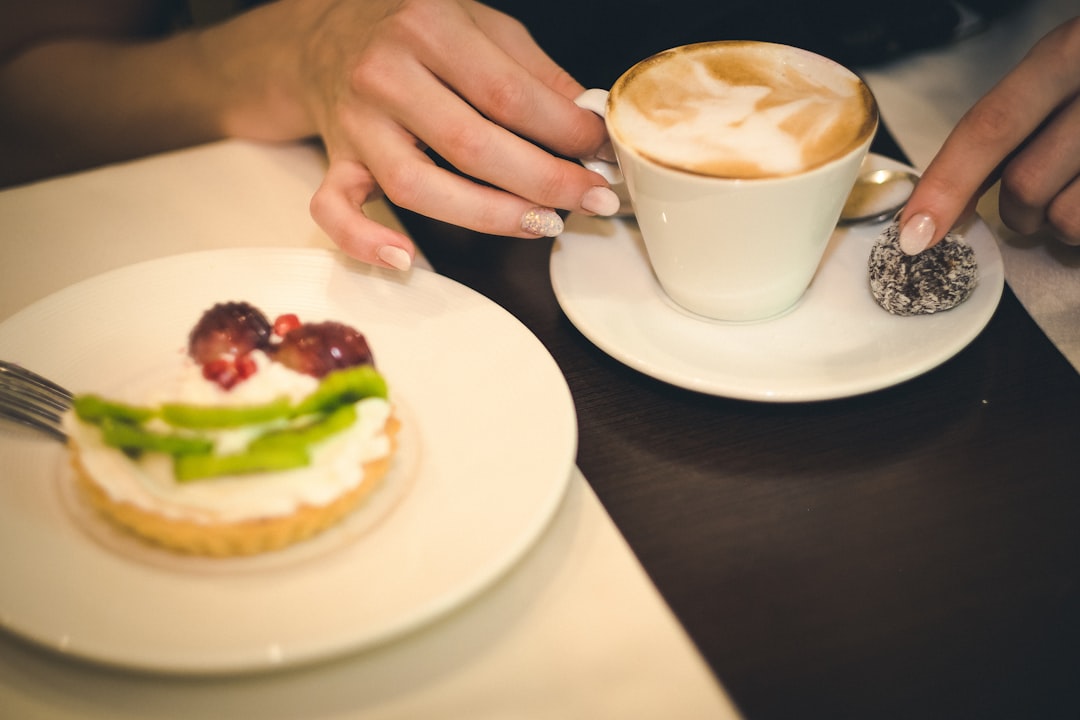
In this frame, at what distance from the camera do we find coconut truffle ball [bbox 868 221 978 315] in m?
0.92

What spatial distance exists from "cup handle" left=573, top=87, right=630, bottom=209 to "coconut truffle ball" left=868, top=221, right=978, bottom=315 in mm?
335

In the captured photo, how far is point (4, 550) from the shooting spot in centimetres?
67

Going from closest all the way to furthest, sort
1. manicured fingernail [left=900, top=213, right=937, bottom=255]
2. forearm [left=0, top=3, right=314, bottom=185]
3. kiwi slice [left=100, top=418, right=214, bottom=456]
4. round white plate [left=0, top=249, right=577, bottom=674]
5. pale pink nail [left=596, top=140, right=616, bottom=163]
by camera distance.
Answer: round white plate [left=0, top=249, right=577, bottom=674], kiwi slice [left=100, top=418, right=214, bottom=456], manicured fingernail [left=900, top=213, right=937, bottom=255], pale pink nail [left=596, top=140, right=616, bottom=163], forearm [left=0, top=3, right=314, bottom=185]

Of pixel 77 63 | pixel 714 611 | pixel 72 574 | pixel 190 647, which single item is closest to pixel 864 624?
pixel 714 611

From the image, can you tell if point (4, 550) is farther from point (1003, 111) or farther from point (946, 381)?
point (1003, 111)

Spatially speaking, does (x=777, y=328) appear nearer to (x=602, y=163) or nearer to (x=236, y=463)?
(x=602, y=163)

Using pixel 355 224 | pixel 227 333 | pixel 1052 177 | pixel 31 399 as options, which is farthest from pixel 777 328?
pixel 31 399

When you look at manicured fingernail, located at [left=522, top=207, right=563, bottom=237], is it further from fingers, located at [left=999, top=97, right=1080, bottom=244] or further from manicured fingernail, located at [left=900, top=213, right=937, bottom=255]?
fingers, located at [left=999, top=97, right=1080, bottom=244]

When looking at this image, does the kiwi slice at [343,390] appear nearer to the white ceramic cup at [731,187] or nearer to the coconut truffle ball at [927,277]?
the white ceramic cup at [731,187]

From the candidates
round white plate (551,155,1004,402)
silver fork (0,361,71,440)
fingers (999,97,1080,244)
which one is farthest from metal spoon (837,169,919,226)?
silver fork (0,361,71,440)

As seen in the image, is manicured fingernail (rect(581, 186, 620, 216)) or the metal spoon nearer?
manicured fingernail (rect(581, 186, 620, 216))

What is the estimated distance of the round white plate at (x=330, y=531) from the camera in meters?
0.61

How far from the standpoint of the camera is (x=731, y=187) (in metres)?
0.83

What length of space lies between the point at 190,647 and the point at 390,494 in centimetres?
22
